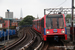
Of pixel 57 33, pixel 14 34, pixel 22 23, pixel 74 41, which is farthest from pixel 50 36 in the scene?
pixel 22 23

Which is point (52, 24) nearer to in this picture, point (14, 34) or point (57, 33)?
point (57, 33)

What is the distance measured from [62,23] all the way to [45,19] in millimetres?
1791

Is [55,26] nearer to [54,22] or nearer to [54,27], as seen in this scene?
[54,27]

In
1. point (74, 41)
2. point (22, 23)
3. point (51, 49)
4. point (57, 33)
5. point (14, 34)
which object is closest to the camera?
point (51, 49)

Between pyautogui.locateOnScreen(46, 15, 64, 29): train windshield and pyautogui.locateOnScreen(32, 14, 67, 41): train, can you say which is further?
pyautogui.locateOnScreen(46, 15, 64, 29): train windshield

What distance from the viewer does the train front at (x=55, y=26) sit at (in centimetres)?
960

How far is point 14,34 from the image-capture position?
849 inches

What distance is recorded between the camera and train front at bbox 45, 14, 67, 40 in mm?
9604

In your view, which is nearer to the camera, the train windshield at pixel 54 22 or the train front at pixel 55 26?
the train front at pixel 55 26

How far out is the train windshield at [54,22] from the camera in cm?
974

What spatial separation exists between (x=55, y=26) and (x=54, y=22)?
42cm

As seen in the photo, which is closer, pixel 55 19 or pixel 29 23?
pixel 55 19

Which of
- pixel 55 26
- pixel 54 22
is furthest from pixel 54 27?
pixel 54 22

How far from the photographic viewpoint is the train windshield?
32.0 feet
